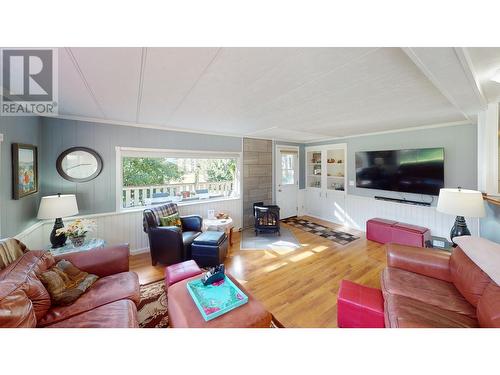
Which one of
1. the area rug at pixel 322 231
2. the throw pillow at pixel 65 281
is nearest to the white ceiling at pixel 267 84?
the throw pillow at pixel 65 281

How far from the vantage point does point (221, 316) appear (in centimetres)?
125

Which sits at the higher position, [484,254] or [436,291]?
[484,254]

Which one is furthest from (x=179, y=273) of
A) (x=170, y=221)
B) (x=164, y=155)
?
(x=164, y=155)

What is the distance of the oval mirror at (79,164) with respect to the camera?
2.63 metres

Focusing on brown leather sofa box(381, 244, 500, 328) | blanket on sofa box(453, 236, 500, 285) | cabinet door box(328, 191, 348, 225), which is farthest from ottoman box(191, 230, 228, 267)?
cabinet door box(328, 191, 348, 225)

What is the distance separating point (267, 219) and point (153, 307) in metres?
2.58

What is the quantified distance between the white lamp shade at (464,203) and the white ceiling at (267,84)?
3.08 feet

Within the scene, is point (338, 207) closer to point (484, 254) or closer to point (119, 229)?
point (484, 254)

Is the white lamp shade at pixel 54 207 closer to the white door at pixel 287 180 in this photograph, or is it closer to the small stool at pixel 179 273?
the small stool at pixel 179 273
